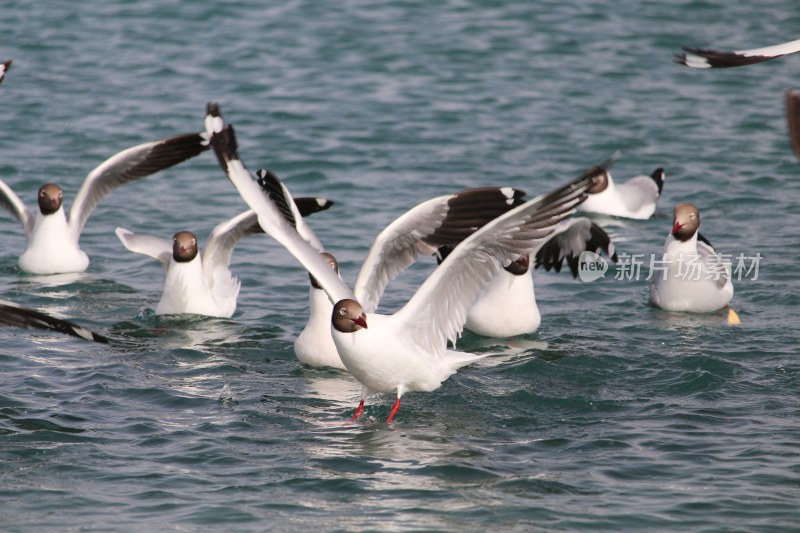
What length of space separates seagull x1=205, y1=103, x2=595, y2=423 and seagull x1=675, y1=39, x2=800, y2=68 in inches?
66.9

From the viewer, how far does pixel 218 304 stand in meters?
11.8

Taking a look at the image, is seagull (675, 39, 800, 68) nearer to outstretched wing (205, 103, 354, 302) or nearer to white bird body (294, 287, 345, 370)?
outstretched wing (205, 103, 354, 302)

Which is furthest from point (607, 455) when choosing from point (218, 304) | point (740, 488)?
point (218, 304)

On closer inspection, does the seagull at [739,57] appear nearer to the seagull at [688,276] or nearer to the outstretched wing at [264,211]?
the outstretched wing at [264,211]

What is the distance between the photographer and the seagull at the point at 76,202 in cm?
1262

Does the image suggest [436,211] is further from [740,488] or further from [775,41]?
[775,41]

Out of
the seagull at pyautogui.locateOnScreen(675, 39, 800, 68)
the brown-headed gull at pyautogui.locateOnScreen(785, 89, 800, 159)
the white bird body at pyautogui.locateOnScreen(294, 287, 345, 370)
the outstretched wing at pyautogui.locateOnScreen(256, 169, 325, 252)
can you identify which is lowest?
the white bird body at pyautogui.locateOnScreen(294, 287, 345, 370)

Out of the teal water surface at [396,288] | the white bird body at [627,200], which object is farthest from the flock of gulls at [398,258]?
the white bird body at [627,200]

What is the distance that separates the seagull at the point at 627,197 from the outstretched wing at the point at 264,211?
6.54m

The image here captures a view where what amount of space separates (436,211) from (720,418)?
2475 millimetres

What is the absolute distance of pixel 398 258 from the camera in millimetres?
10195

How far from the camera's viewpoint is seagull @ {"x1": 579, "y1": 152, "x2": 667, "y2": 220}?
50.4 feet

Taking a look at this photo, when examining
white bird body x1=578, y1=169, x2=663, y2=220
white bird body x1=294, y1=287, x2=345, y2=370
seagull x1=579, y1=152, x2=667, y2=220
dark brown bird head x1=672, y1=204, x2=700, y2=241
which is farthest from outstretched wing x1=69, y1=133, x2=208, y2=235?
white bird body x1=578, y1=169, x2=663, y2=220

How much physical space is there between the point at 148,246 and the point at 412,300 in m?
4.15
